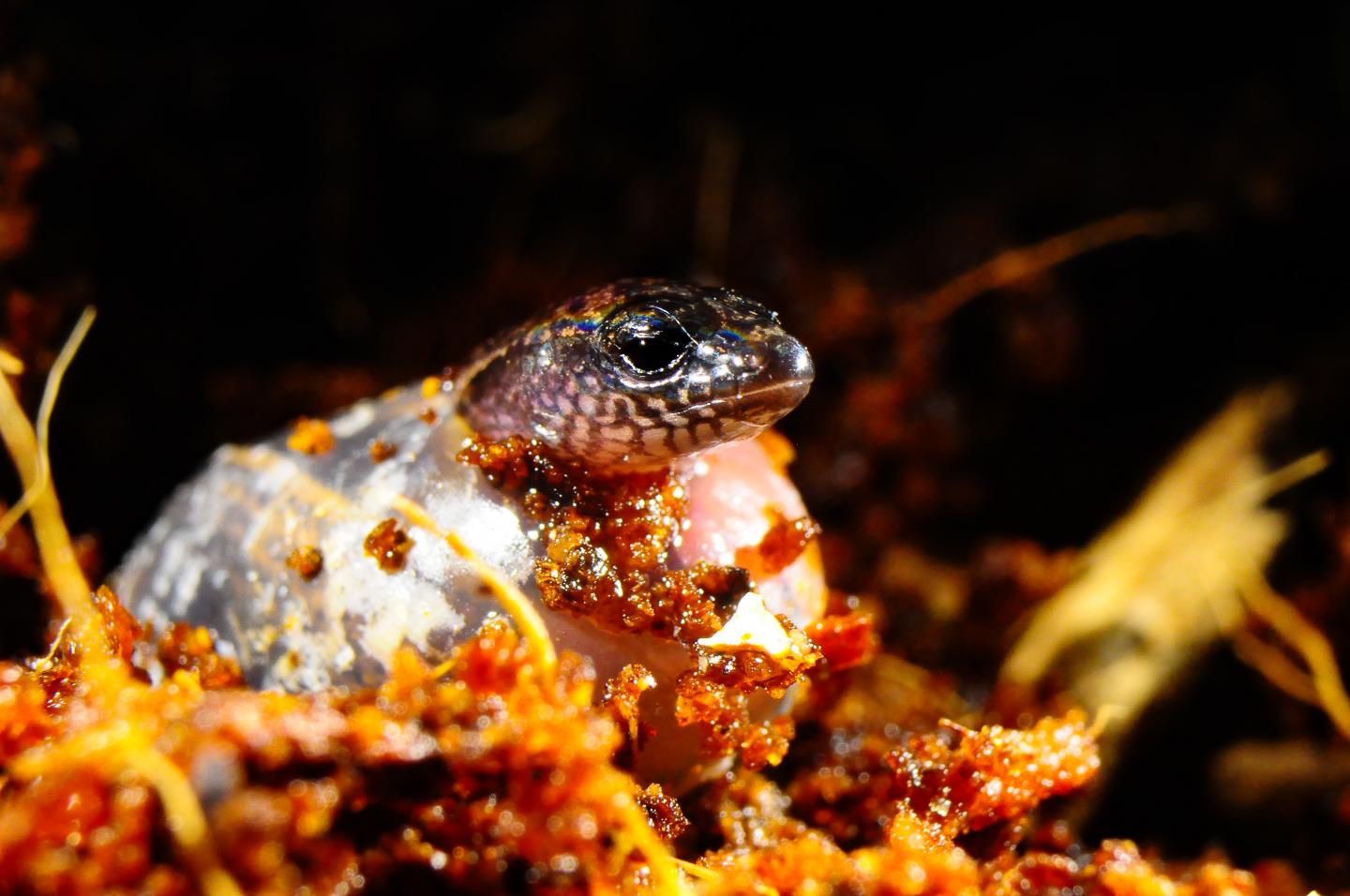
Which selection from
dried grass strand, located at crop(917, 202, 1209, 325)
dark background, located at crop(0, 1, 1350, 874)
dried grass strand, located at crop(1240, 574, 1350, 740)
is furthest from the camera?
dried grass strand, located at crop(917, 202, 1209, 325)

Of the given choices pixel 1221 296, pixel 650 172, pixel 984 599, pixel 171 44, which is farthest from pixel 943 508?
pixel 171 44

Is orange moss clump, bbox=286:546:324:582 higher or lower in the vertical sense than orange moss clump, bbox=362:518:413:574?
lower

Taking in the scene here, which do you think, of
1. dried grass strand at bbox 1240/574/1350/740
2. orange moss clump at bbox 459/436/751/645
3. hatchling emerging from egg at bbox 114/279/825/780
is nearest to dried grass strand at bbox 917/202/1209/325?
dried grass strand at bbox 1240/574/1350/740

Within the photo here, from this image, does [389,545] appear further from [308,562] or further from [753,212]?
[753,212]

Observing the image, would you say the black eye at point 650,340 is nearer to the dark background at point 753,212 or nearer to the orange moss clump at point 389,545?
the orange moss clump at point 389,545

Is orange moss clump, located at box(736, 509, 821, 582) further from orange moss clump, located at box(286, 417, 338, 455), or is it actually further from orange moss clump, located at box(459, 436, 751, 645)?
orange moss clump, located at box(286, 417, 338, 455)

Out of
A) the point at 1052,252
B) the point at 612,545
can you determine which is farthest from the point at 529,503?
the point at 1052,252

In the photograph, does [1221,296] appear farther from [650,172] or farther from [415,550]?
[415,550]
